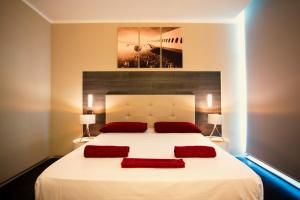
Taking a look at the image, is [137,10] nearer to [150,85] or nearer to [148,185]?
[150,85]

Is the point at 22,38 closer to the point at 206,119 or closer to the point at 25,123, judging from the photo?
the point at 25,123

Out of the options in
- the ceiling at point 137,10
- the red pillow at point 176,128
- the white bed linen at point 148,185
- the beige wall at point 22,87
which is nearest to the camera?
the white bed linen at point 148,185

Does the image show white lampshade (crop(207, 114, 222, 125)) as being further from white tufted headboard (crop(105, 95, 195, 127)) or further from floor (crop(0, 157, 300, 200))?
floor (crop(0, 157, 300, 200))

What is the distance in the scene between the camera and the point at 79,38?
137 inches

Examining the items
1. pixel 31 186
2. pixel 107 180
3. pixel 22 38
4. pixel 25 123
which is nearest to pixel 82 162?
pixel 107 180

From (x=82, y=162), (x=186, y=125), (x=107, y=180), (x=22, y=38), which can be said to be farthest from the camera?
(x=186, y=125)

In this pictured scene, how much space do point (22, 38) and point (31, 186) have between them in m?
2.07

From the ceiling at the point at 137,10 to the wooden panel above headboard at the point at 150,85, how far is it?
3.21ft

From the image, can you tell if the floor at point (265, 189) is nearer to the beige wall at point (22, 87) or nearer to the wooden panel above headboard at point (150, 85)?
the beige wall at point (22, 87)

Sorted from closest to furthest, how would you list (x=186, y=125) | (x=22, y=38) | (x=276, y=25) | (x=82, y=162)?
(x=82, y=162), (x=276, y=25), (x=22, y=38), (x=186, y=125)

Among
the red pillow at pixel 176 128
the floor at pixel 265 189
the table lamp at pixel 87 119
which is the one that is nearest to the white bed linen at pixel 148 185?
the floor at pixel 265 189

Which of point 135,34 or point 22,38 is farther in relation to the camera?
point 135,34

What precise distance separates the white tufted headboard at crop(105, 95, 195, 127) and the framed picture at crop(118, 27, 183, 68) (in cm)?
61

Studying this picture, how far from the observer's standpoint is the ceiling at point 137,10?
287cm
